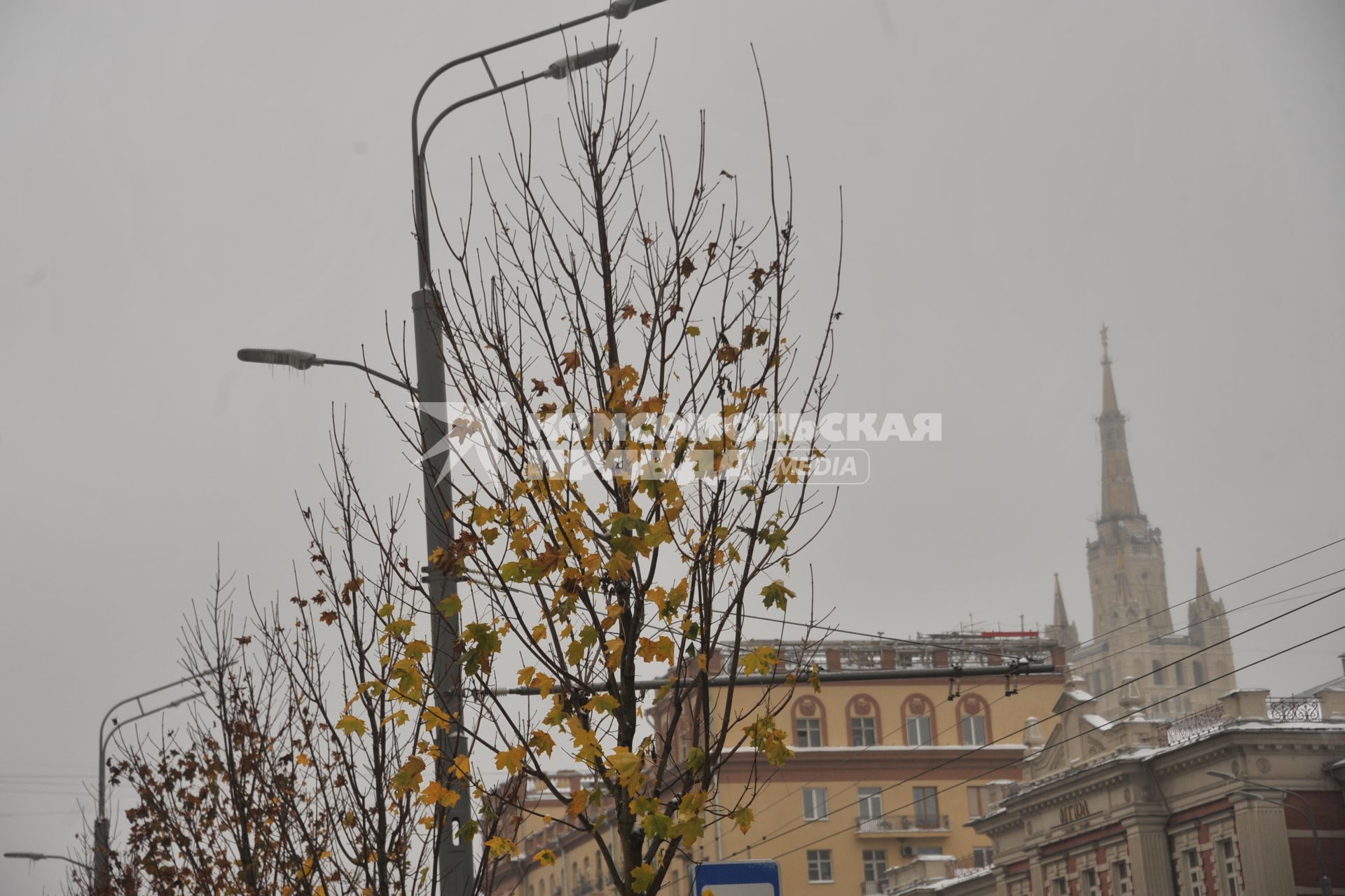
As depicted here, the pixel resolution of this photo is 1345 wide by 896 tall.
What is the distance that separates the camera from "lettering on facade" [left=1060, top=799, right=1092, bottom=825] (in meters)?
48.7

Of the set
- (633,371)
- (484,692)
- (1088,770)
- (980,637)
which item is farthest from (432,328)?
(980,637)

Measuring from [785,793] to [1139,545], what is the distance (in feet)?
463

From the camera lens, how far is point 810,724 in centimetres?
6975

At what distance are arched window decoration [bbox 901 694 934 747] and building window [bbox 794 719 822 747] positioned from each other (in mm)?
3875

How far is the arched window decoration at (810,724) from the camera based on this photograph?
6888cm

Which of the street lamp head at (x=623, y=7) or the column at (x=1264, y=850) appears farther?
the column at (x=1264, y=850)

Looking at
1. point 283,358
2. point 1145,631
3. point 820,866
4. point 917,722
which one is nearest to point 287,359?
point 283,358

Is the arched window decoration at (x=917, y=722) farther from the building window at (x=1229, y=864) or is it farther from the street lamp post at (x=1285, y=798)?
the street lamp post at (x=1285, y=798)

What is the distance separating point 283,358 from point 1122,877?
41.4 metres

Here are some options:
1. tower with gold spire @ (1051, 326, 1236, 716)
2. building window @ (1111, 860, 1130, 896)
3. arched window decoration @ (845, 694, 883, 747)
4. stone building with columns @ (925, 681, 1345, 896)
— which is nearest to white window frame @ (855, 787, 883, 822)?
arched window decoration @ (845, 694, 883, 747)

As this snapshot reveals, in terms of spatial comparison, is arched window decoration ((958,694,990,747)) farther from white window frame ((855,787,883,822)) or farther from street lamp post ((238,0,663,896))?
street lamp post ((238,0,663,896))

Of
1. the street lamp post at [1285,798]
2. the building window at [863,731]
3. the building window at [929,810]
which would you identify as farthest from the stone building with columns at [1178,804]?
the building window at [863,731]

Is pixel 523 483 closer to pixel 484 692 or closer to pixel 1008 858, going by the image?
pixel 484 692

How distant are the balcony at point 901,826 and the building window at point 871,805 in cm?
15
